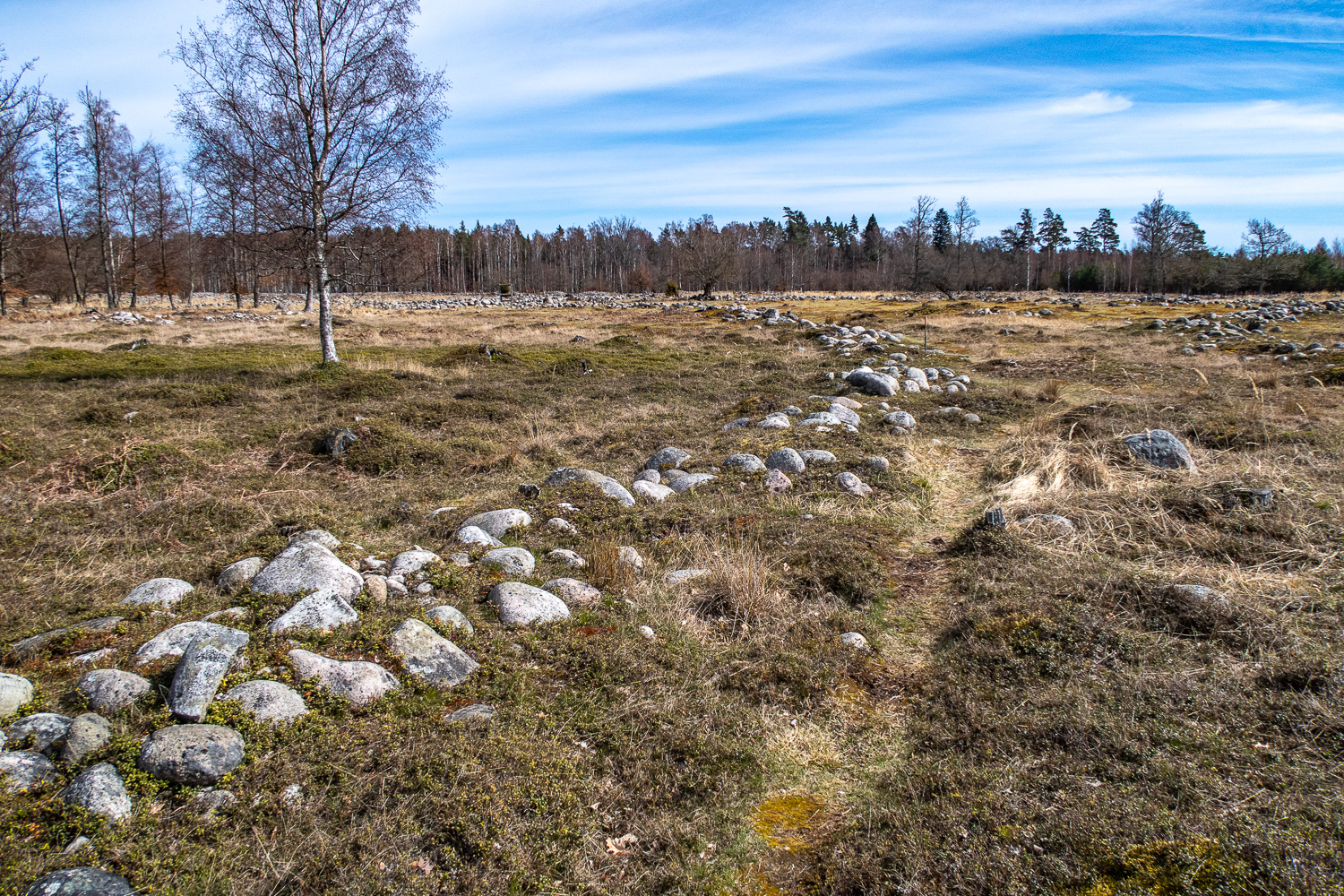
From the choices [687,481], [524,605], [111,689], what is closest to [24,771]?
[111,689]

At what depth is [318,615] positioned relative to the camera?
3.84 metres

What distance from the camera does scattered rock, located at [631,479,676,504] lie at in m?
6.69

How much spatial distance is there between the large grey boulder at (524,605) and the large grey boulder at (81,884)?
2.15 metres

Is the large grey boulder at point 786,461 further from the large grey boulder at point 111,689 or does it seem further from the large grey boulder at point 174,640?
the large grey boulder at point 111,689

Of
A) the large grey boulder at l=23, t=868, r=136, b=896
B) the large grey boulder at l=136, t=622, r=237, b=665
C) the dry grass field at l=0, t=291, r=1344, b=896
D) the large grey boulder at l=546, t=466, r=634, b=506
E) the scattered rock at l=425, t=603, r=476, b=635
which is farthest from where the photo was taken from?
the large grey boulder at l=546, t=466, r=634, b=506

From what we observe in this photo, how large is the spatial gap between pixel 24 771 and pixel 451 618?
1.90 m

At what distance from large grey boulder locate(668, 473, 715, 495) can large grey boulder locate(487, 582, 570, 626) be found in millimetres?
2723

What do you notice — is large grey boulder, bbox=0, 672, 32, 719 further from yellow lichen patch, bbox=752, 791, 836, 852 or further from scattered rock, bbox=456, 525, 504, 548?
yellow lichen patch, bbox=752, 791, 836, 852

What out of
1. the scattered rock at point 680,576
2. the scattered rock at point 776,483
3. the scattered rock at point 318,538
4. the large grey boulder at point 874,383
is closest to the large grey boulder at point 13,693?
the scattered rock at point 318,538

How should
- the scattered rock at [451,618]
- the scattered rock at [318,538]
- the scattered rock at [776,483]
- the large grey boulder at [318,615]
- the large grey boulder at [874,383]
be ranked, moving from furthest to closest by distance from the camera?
1. the large grey boulder at [874,383]
2. the scattered rock at [776,483]
3. the scattered rock at [318,538]
4. the scattered rock at [451,618]
5. the large grey boulder at [318,615]

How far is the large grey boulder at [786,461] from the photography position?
7395 millimetres

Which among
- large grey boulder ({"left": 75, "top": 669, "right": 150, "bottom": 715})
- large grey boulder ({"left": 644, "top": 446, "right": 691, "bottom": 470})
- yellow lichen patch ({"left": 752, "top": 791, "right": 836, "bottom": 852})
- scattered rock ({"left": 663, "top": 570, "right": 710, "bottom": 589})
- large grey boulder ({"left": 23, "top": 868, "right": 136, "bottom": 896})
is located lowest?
yellow lichen patch ({"left": 752, "top": 791, "right": 836, "bottom": 852})

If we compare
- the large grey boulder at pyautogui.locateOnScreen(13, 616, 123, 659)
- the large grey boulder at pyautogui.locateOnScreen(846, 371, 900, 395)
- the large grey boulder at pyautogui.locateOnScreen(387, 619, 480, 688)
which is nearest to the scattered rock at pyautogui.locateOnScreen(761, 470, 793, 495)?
the large grey boulder at pyautogui.locateOnScreen(387, 619, 480, 688)

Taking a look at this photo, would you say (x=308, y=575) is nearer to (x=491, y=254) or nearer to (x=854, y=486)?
(x=854, y=486)
